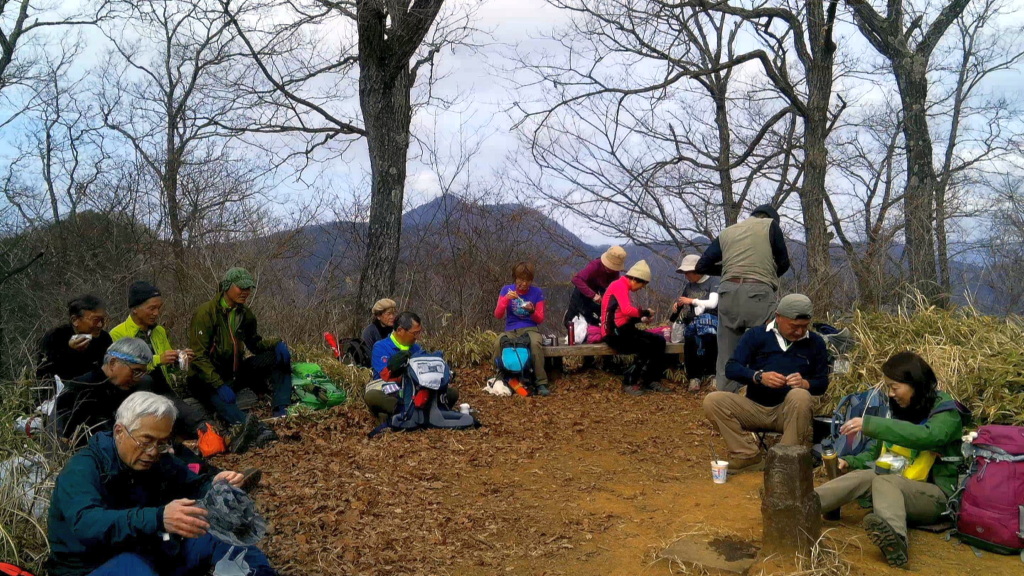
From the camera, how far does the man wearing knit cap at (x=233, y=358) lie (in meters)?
6.59

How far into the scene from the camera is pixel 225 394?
661 cm

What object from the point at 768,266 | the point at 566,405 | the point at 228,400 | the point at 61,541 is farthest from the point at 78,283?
the point at 768,266

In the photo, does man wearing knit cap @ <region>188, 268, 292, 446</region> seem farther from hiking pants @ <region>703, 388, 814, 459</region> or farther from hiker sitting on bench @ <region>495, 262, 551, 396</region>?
hiking pants @ <region>703, 388, 814, 459</region>

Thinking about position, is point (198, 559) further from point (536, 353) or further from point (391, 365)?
point (536, 353)

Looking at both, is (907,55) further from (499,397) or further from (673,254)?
(499,397)

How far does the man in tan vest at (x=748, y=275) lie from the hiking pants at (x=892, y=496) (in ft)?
7.20

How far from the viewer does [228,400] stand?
6.61 m

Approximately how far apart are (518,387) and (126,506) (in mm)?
5339

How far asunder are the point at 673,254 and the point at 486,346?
7843mm

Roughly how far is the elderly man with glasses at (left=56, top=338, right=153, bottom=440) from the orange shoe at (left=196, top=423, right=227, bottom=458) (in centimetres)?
92

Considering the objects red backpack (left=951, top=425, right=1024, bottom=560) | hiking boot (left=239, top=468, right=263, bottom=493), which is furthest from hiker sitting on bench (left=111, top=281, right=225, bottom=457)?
red backpack (left=951, top=425, right=1024, bottom=560)

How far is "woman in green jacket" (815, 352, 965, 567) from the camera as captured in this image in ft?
13.5

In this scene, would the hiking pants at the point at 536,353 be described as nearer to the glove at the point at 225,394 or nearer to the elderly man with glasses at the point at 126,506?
the glove at the point at 225,394

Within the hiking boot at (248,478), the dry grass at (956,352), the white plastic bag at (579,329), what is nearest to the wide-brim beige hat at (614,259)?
the white plastic bag at (579,329)
